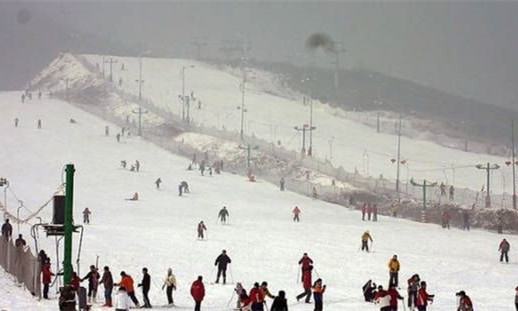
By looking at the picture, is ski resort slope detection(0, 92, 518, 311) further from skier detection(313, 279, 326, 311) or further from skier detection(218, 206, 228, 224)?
skier detection(313, 279, 326, 311)

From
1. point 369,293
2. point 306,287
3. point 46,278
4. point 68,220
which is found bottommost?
point 369,293

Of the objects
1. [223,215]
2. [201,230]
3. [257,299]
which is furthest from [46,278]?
[223,215]

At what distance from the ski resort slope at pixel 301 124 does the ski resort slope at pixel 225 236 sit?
66.9 ft

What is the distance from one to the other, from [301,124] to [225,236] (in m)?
66.7

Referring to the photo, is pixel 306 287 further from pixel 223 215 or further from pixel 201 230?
pixel 223 215

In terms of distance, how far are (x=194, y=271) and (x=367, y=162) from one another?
2169 inches

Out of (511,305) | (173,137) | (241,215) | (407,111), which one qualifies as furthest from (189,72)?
(511,305)

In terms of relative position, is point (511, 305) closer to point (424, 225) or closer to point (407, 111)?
point (424, 225)

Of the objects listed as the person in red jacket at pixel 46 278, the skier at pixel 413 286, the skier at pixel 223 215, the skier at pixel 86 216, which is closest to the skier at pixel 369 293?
the skier at pixel 413 286

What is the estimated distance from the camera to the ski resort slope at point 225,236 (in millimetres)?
27395

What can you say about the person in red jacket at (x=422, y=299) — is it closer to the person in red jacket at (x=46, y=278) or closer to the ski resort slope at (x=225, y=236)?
the ski resort slope at (x=225, y=236)

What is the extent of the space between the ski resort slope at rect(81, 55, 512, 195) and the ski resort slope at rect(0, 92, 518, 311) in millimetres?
20396

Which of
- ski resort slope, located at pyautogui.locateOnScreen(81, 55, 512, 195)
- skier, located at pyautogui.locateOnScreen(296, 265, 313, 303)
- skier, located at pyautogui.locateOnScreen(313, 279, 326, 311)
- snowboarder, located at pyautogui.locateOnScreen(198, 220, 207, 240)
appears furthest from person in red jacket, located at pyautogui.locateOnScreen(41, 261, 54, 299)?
ski resort slope, located at pyautogui.locateOnScreen(81, 55, 512, 195)

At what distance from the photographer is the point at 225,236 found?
39.3 meters
